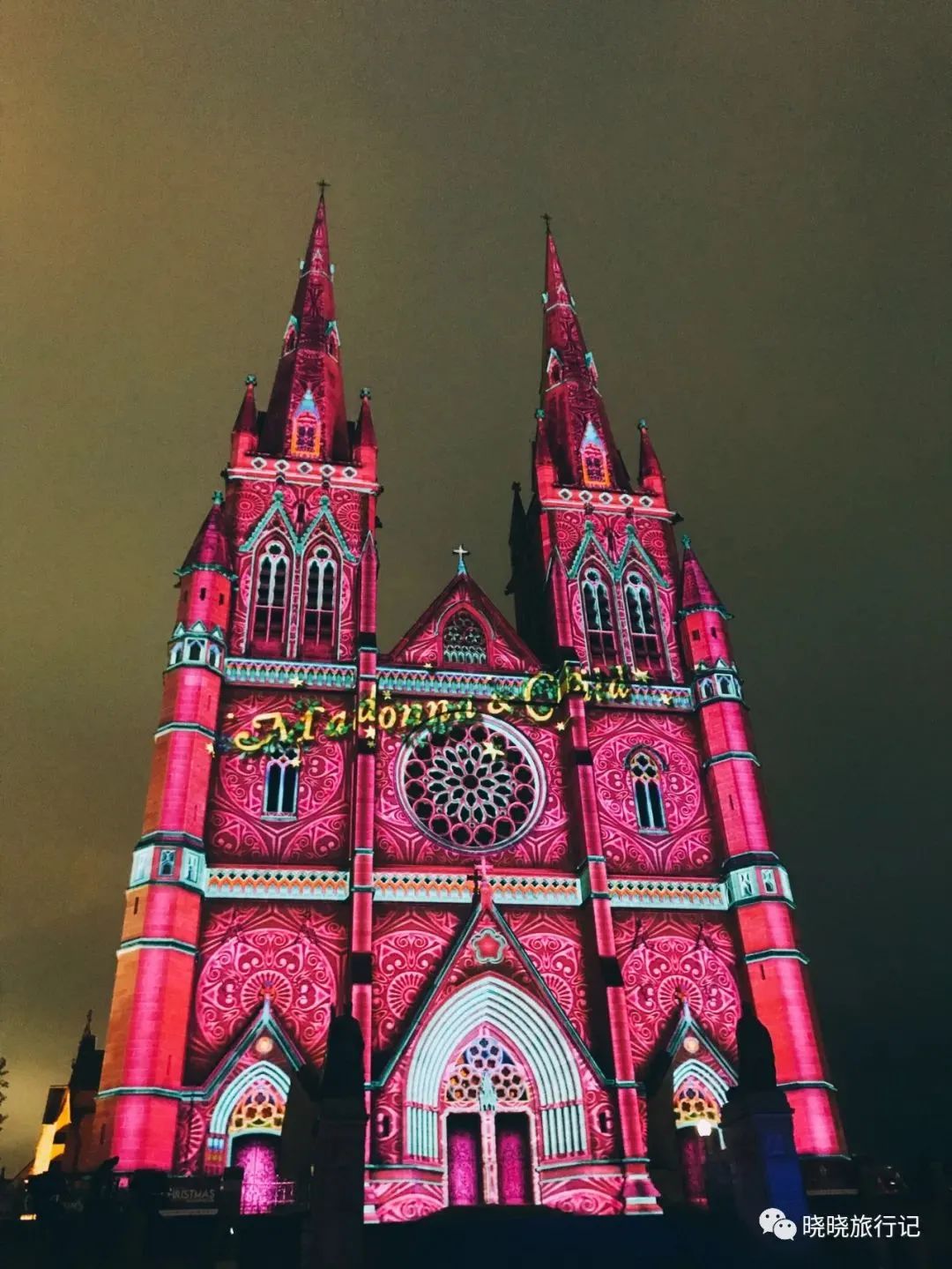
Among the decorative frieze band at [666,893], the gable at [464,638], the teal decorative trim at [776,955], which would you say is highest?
the gable at [464,638]

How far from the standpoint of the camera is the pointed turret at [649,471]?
34.0m

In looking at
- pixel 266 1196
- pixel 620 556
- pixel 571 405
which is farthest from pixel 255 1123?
pixel 571 405

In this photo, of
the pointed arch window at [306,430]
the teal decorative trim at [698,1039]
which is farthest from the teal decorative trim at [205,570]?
the teal decorative trim at [698,1039]

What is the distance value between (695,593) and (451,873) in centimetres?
1194

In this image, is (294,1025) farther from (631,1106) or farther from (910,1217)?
(910,1217)

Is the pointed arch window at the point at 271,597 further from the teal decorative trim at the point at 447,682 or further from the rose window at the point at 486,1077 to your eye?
the rose window at the point at 486,1077

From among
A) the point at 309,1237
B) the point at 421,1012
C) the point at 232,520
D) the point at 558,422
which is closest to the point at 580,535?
the point at 558,422

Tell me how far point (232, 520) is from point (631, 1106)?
63.2 ft

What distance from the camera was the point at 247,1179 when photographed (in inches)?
810

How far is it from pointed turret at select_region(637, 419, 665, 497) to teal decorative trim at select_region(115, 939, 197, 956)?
20.6 metres

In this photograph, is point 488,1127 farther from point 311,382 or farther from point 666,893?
point 311,382

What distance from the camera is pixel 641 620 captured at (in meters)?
31.0

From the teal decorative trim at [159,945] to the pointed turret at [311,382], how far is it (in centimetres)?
1584

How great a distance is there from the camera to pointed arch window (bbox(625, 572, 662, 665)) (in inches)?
1197
